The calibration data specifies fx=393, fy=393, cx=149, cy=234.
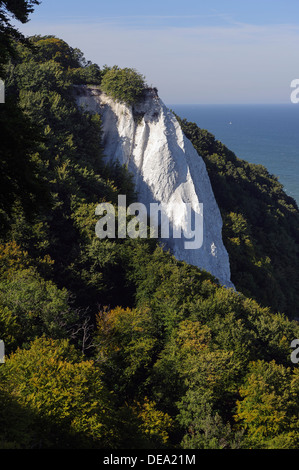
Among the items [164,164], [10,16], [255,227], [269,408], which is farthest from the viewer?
[255,227]

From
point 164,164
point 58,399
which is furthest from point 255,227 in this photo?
point 58,399

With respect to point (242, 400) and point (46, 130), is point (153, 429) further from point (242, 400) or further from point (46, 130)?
point (46, 130)

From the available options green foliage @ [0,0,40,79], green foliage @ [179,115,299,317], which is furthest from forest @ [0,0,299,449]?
green foliage @ [179,115,299,317]

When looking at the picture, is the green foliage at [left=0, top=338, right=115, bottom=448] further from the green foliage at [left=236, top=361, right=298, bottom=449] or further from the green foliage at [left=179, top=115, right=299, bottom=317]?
the green foliage at [left=179, top=115, right=299, bottom=317]

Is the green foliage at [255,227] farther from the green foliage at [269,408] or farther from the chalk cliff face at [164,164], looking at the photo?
the green foliage at [269,408]

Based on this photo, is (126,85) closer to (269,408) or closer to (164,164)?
(164,164)

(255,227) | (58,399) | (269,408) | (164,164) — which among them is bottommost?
(269,408)
